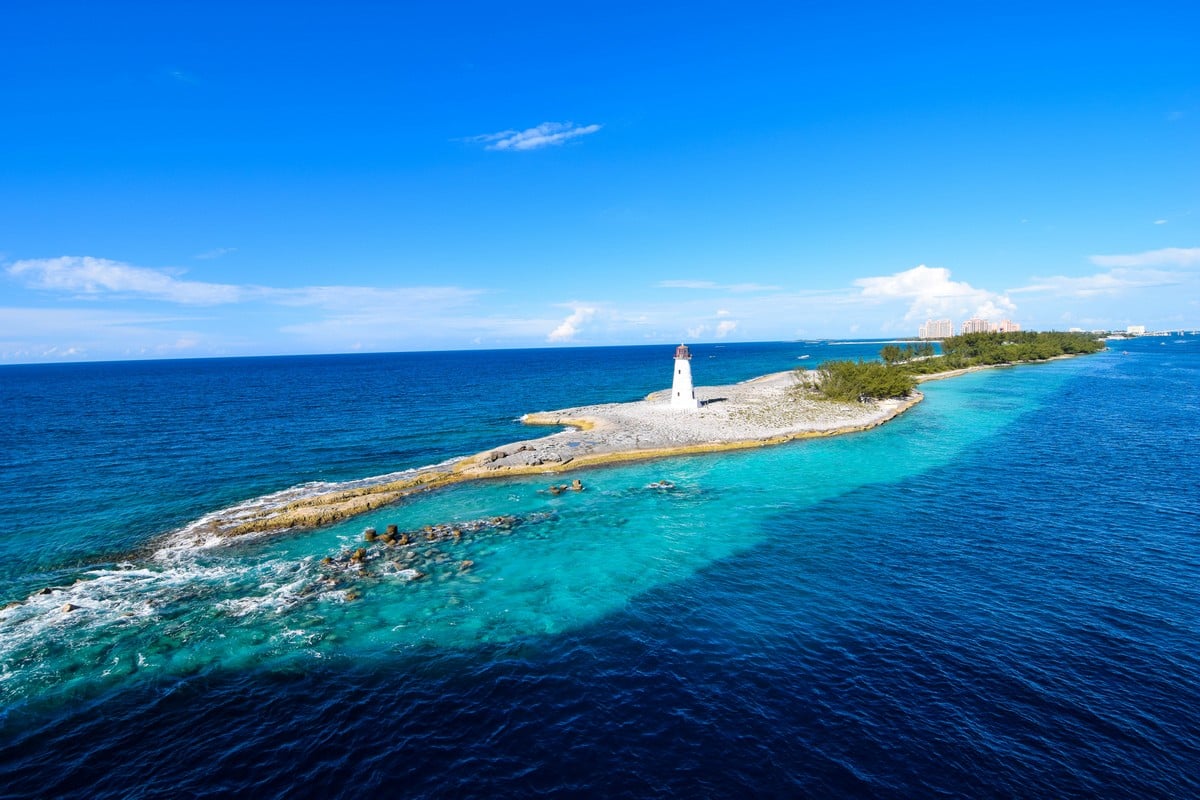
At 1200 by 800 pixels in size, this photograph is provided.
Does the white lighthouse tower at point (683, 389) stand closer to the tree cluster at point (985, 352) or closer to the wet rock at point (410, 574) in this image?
the wet rock at point (410, 574)

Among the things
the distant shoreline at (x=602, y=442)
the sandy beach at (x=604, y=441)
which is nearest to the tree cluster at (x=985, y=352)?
the distant shoreline at (x=602, y=442)

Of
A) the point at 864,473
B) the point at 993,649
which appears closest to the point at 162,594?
the point at 993,649

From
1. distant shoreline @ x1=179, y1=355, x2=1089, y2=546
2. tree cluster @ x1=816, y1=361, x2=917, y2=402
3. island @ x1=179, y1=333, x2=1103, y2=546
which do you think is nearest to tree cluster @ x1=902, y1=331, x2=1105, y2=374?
tree cluster @ x1=816, y1=361, x2=917, y2=402

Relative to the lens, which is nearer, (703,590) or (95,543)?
(703,590)

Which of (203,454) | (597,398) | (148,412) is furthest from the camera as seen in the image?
(597,398)

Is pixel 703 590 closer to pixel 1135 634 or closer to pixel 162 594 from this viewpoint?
pixel 1135 634

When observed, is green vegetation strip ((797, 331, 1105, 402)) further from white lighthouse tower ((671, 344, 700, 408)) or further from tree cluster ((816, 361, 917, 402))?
white lighthouse tower ((671, 344, 700, 408))
